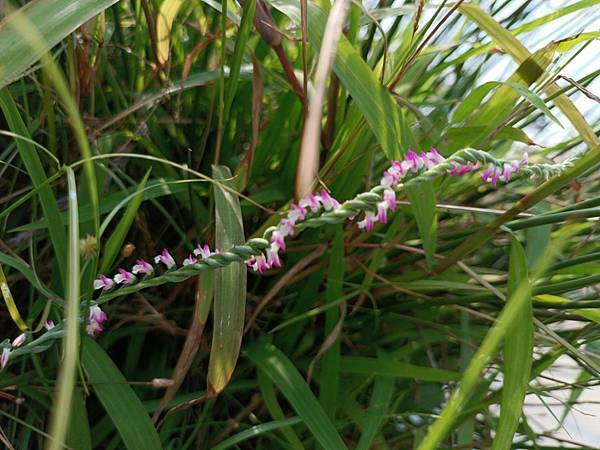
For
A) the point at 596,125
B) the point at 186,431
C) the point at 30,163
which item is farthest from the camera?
the point at 596,125

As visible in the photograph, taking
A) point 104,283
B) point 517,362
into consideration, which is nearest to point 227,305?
point 104,283

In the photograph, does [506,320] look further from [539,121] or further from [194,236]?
[539,121]

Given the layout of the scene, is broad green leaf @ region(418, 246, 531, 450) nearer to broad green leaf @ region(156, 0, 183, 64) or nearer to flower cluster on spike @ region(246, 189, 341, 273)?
flower cluster on spike @ region(246, 189, 341, 273)

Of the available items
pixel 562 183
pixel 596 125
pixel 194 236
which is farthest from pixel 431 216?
pixel 596 125

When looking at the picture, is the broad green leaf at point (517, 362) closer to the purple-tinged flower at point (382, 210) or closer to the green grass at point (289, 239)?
the green grass at point (289, 239)

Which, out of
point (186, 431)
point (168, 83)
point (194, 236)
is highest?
point (168, 83)

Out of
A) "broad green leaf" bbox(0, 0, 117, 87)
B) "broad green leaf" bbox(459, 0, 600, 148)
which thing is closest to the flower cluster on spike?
"broad green leaf" bbox(0, 0, 117, 87)
